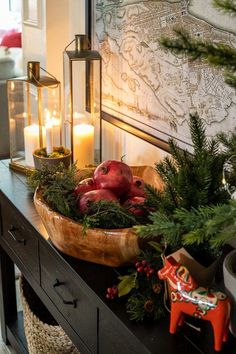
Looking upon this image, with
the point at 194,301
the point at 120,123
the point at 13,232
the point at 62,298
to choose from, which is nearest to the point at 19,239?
the point at 13,232

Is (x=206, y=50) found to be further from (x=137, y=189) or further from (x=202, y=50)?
(x=137, y=189)

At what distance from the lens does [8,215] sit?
5.02ft

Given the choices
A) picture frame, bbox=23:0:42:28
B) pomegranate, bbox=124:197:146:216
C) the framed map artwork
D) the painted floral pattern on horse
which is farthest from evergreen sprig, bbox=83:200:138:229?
picture frame, bbox=23:0:42:28

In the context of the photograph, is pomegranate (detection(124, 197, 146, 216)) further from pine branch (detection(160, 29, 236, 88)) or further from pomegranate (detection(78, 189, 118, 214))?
pine branch (detection(160, 29, 236, 88))

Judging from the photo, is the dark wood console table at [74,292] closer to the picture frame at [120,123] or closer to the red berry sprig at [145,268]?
the red berry sprig at [145,268]

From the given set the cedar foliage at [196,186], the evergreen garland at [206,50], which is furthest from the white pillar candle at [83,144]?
the evergreen garland at [206,50]

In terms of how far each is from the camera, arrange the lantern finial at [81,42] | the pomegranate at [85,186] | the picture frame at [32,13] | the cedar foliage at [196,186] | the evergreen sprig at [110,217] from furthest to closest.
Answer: the picture frame at [32,13]
the lantern finial at [81,42]
the pomegranate at [85,186]
the evergreen sprig at [110,217]
the cedar foliage at [196,186]

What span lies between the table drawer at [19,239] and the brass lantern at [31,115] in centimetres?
19

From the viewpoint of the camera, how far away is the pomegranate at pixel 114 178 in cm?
119

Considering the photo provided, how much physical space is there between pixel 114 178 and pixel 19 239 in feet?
1.38

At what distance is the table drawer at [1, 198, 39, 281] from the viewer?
1.38 m

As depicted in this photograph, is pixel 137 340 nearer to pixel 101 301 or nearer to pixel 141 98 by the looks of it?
pixel 101 301

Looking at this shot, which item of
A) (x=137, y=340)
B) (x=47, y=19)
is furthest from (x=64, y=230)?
(x=47, y=19)

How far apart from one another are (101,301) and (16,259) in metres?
0.60
